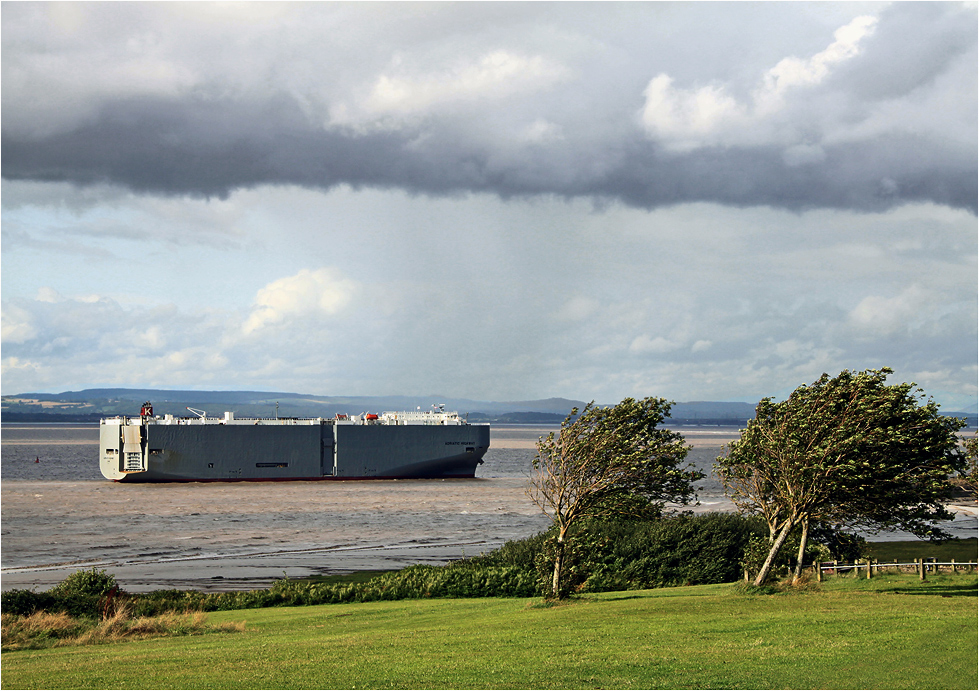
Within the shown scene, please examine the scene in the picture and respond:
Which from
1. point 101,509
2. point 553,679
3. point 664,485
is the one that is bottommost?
point 101,509

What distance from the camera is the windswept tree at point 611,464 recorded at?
26.4m

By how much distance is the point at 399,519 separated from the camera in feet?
210

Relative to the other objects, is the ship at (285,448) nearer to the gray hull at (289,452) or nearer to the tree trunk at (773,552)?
the gray hull at (289,452)

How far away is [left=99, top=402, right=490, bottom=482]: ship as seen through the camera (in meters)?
92.7

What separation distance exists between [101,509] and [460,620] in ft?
184

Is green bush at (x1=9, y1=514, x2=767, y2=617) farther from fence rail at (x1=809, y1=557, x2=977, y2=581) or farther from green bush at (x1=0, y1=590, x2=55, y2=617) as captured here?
fence rail at (x1=809, y1=557, x2=977, y2=581)

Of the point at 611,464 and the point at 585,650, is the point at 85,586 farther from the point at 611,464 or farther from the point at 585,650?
the point at 585,650

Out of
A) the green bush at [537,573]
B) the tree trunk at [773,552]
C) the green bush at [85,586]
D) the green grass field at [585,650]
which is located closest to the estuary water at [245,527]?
the green bush at [537,573]

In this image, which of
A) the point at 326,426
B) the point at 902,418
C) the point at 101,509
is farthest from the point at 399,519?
the point at 902,418

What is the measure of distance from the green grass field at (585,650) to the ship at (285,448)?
71.3 metres

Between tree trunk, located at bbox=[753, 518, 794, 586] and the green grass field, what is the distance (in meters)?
1.21

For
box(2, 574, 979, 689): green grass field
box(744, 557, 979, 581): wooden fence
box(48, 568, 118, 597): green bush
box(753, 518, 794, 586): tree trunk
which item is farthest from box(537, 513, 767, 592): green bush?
box(48, 568, 118, 597): green bush

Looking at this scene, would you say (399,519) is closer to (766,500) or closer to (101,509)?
(101,509)

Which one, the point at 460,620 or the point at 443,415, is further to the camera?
the point at 443,415
